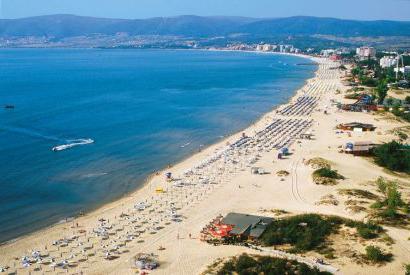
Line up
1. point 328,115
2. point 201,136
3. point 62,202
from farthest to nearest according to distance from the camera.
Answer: point 328,115, point 201,136, point 62,202

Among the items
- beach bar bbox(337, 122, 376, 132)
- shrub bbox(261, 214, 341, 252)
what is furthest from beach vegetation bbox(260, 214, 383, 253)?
beach bar bbox(337, 122, 376, 132)

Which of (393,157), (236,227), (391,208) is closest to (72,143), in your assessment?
(236,227)

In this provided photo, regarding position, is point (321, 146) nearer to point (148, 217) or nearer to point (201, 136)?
point (201, 136)

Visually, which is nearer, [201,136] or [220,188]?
[220,188]

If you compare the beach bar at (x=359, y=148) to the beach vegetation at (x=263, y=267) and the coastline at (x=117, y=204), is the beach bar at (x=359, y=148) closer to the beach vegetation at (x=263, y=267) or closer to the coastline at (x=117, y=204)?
the coastline at (x=117, y=204)

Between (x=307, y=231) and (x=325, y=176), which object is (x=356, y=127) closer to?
(x=325, y=176)

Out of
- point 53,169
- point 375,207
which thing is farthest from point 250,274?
point 53,169

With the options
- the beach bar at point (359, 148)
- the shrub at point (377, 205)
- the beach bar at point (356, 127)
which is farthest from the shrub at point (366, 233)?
the beach bar at point (356, 127)

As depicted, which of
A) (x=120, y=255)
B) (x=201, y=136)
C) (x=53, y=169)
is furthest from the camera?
(x=201, y=136)
